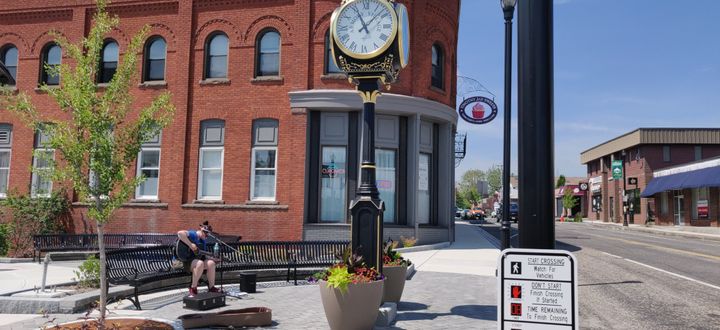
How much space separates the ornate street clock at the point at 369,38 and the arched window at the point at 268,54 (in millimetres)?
12257

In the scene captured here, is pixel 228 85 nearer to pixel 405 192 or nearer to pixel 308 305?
pixel 405 192

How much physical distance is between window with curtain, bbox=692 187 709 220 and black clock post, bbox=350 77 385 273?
133 ft

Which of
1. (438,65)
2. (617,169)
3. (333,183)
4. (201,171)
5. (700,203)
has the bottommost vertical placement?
(700,203)

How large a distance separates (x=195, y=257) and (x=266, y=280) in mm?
3029

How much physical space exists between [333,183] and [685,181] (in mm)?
32886

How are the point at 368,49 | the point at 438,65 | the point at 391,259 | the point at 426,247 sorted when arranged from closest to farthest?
the point at 368,49
the point at 391,259
the point at 426,247
the point at 438,65

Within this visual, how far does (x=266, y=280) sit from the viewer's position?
12.4 meters

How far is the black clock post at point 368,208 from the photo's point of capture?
767 cm

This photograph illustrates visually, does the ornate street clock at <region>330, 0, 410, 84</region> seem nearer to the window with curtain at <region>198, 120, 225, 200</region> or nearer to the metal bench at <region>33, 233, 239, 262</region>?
the metal bench at <region>33, 233, 239, 262</region>

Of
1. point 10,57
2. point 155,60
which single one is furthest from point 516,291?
point 10,57

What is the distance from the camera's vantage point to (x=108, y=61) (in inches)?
853

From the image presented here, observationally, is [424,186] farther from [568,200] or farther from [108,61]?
[568,200]

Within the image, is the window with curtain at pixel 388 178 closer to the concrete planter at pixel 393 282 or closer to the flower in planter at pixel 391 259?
the flower in planter at pixel 391 259

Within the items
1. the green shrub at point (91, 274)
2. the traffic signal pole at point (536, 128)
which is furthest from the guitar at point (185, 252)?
the traffic signal pole at point (536, 128)
